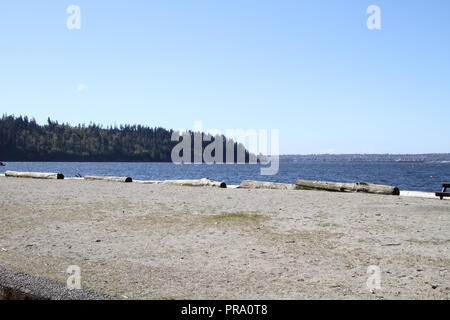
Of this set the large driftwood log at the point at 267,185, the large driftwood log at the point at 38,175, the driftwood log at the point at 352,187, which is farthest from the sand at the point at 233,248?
the large driftwood log at the point at 38,175

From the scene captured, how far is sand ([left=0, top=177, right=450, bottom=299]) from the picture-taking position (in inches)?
245

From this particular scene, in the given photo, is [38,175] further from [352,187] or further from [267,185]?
[352,187]

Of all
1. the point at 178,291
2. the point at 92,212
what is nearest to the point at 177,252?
the point at 178,291

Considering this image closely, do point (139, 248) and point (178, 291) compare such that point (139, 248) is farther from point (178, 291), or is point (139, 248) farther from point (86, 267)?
point (178, 291)

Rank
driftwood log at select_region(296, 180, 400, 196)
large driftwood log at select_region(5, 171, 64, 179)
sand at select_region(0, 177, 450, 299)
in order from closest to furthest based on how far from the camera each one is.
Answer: sand at select_region(0, 177, 450, 299), driftwood log at select_region(296, 180, 400, 196), large driftwood log at select_region(5, 171, 64, 179)

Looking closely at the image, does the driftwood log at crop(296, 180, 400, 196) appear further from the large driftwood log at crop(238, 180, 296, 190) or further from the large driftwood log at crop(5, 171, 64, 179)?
the large driftwood log at crop(5, 171, 64, 179)

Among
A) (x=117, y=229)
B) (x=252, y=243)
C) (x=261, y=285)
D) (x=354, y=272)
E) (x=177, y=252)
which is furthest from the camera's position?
(x=117, y=229)

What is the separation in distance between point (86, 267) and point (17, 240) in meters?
3.37

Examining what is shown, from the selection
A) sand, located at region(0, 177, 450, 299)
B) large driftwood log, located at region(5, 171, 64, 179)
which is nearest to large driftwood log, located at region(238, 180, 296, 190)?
sand, located at region(0, 177, 450, 299)

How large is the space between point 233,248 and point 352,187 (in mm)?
15012

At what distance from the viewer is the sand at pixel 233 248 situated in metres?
6.23

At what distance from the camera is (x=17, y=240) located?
962 centimetres

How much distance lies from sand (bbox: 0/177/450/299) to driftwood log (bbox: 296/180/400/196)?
4403 mm

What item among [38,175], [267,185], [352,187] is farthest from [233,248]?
[38,175]
